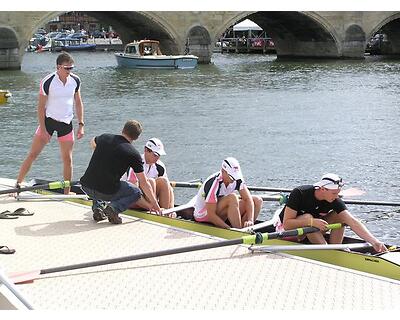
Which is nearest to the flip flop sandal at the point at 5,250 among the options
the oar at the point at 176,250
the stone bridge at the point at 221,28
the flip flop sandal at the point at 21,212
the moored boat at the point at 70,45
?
the oar at the point at 176,250

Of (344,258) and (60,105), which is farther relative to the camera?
(60,105)

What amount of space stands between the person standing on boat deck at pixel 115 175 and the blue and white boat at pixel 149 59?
32.3 meters

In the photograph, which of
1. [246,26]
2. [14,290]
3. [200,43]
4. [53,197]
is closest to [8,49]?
[200,43]

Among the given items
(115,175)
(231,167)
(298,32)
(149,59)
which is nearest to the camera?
(231,167)

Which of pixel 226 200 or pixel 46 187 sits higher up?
pixel 226 200

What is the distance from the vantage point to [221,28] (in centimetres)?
Result: 4653

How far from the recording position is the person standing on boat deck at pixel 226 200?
7.50 metres

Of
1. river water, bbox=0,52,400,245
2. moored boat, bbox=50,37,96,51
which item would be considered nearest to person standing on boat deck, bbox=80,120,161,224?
river water, bbox=0,52,400,245

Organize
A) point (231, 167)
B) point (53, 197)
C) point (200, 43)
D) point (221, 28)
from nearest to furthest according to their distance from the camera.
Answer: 1. point (231, 167)
2. point (53, 197)
3. point (200, 43)
4. point (221, 28)

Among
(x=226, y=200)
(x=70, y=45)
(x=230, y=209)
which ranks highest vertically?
(x=226, y=200)

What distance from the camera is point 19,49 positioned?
40.0m

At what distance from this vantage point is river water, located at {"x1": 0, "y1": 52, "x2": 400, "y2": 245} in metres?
15.3

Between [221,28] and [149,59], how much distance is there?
7.59 meters

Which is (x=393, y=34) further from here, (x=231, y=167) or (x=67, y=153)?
(x=231, y=167)
